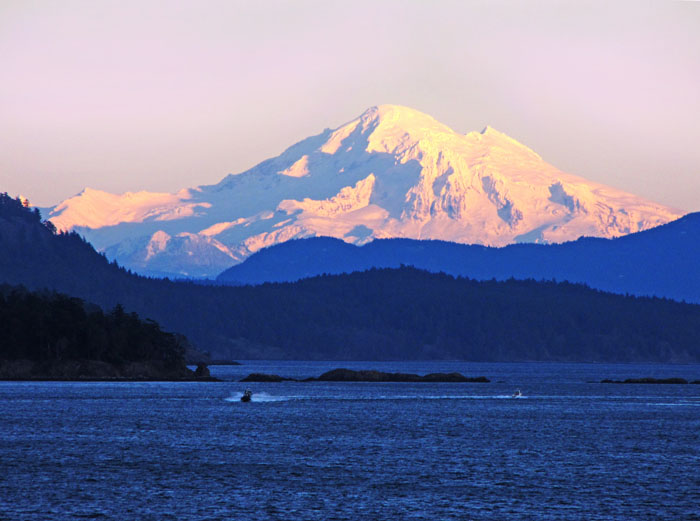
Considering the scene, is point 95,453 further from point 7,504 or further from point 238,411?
point 238,411

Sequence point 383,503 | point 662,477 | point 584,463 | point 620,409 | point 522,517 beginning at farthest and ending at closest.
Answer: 1. point 620,409
2. point 584,463
3. point 662,477
4. point 383,503
5. point 522,517

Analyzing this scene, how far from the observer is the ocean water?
82750 millimetres

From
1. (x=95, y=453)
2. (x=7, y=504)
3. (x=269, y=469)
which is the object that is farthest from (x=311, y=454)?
(x=7, y=504)

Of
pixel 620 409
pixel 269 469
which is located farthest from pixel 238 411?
pixel 269 469

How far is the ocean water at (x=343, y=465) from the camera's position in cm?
8275

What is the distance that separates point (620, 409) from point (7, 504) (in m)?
124

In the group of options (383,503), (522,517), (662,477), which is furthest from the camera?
(662,477)

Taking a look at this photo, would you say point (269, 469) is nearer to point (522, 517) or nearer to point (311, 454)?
point (311, 454)

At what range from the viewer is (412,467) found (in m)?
105

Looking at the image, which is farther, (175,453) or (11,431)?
(11,431)

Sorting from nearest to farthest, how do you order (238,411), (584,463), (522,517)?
(522,517) → (584,463) → (238,411)

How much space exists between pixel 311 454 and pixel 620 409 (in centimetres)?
8722

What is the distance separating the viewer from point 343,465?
347 feet

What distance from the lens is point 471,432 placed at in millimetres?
141000
